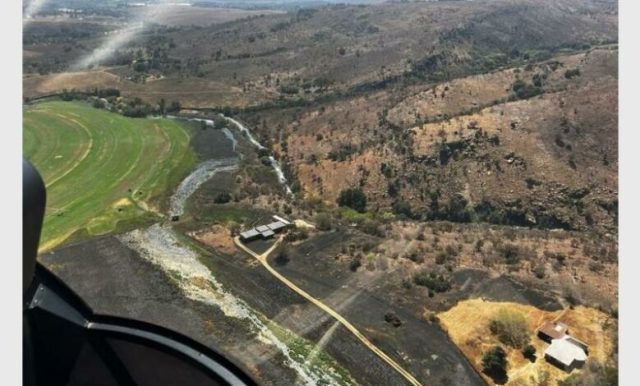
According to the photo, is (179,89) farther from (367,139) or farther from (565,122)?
(565,122)

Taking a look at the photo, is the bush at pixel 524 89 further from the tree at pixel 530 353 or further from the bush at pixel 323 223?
the tree at pixel 530 353

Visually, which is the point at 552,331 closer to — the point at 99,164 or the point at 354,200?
the point at 354,200

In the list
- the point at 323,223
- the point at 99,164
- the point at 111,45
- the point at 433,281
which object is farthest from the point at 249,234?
the point at 111,45

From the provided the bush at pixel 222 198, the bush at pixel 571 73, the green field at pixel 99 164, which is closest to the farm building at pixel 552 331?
the bush at pixel 222 198

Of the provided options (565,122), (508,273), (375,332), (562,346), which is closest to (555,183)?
(565,122)

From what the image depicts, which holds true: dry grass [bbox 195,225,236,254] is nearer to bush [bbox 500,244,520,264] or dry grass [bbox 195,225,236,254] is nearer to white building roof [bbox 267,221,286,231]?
white building roof [bbox 267,221,286,231]

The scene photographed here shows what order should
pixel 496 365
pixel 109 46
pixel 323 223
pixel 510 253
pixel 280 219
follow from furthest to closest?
pixel 109 46 → pixel 280 219 → pixel 323 223 → pixel 510 253 → pixel 496 365

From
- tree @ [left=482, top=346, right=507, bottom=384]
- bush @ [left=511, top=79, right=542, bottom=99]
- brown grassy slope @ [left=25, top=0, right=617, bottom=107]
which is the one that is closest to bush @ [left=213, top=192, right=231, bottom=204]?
tree @ [left=482, top=346, right=507, bottom=384]
